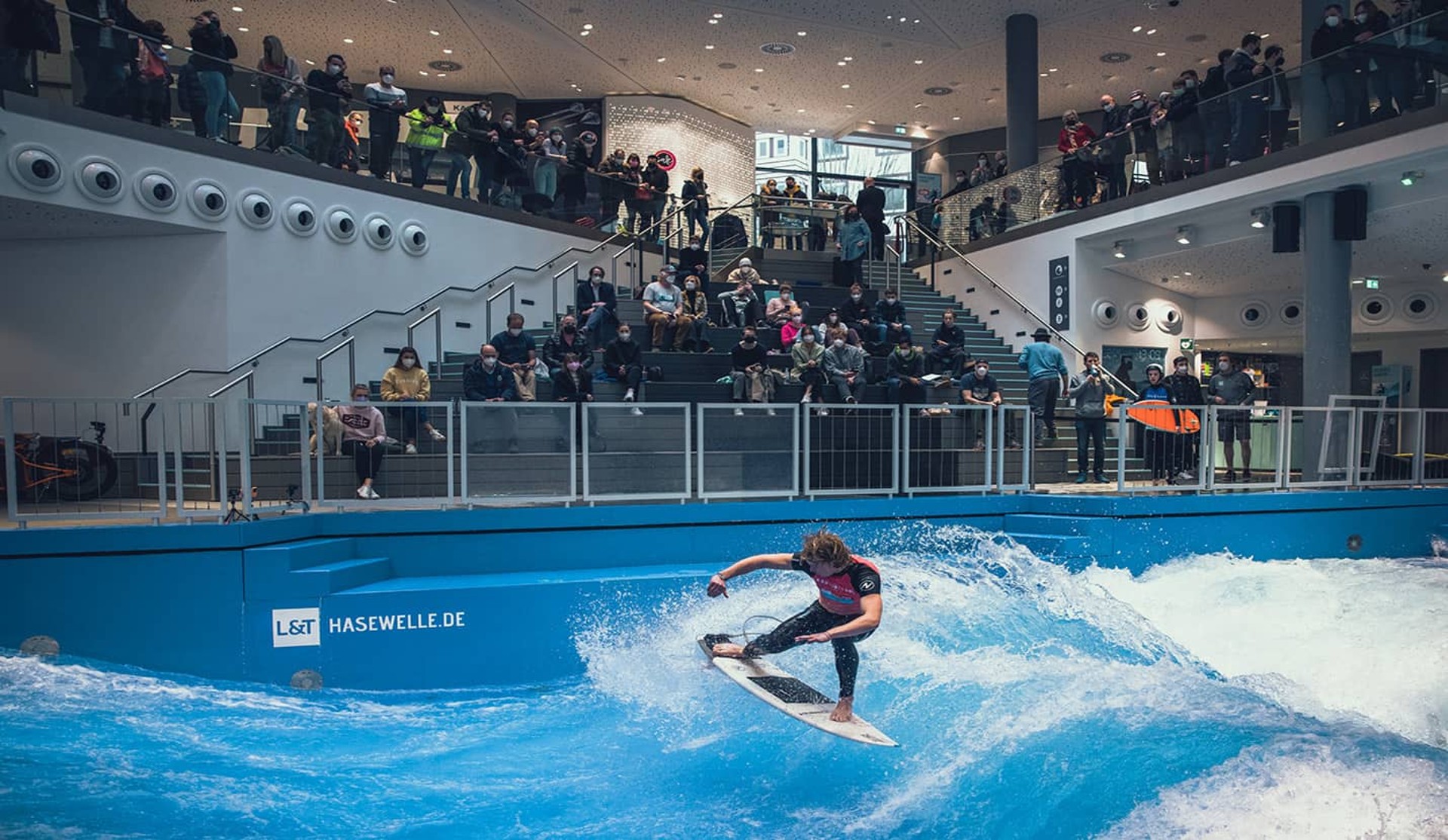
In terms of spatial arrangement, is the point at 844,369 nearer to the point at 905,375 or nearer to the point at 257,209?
the point at 905,375

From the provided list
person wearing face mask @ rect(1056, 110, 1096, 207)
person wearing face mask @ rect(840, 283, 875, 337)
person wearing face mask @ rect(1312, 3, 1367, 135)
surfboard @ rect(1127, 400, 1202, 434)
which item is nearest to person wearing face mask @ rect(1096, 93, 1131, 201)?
person wearing face mask @ rect(1056, 110, 1096, 207)

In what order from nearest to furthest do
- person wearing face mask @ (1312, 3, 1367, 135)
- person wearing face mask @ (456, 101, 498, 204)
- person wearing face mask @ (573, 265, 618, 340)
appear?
person wearing face mask @ (1312, 3, 1367, 135), person wearing face mask @ (573, 265, 618, 340), person wearing face mask @ (456, 101, 498, 204)

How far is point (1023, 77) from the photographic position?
70.6 ft

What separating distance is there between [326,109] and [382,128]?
1058mm

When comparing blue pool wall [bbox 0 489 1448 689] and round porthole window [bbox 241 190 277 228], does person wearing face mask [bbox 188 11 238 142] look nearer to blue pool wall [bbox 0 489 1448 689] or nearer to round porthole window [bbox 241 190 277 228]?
round porthole window [bbox 241 190 277 228]

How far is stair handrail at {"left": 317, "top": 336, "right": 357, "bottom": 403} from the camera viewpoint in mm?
13773

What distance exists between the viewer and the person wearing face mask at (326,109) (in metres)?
14.9

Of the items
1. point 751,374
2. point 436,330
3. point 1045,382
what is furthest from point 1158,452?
point 436,330

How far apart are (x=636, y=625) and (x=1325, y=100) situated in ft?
43.2

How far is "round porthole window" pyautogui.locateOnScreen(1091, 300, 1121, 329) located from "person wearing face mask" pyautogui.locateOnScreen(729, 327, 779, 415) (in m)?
8.88

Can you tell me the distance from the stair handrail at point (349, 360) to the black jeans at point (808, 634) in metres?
8.19

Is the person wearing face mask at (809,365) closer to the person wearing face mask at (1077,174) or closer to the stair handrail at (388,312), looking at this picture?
the stair handrail at (388,312)

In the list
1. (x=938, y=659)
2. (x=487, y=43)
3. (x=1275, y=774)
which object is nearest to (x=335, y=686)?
(x=938, y=659)

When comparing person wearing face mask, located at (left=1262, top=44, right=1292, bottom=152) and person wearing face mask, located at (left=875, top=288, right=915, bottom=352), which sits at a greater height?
person wearing face mask, located at (left=1262, top=44, right=1292, bottom=152)
